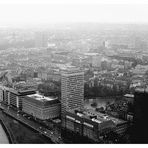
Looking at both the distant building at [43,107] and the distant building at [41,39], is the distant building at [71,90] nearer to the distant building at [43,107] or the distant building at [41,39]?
the distant building at [43,107]

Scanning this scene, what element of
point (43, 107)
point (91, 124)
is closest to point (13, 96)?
point (43, 107)

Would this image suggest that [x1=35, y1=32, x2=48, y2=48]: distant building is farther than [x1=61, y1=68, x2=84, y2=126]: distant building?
Yes

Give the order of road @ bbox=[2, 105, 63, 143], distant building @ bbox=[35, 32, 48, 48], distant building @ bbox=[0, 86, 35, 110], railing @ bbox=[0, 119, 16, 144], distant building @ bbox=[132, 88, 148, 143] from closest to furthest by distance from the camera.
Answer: distant building @ bbox=[132, 88, 148, 143], railing @ bbox=[0, 119, 16, 144], road @ bbox=[2, 105, 63, 143], distant building @ bbox=[0, 86, 35, 110], distant building @ bbox=[35, 32, 48, 48]

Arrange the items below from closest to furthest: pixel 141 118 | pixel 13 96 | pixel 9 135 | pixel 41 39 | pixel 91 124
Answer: pixel 141 118 → pixel 91 124 → pixel 9 135 → pixel 13 96 → pixel 41 39

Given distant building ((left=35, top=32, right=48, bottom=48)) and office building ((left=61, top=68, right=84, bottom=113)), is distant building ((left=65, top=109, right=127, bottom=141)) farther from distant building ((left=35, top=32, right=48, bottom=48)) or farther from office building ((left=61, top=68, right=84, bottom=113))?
distant building ((left=35, top=32, right=48, bottom=48))

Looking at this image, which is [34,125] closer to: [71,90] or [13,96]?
[71,90]

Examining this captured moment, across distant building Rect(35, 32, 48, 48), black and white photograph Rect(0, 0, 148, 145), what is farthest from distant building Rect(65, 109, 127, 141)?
distant building Rect(35, 32, 48, 48)
